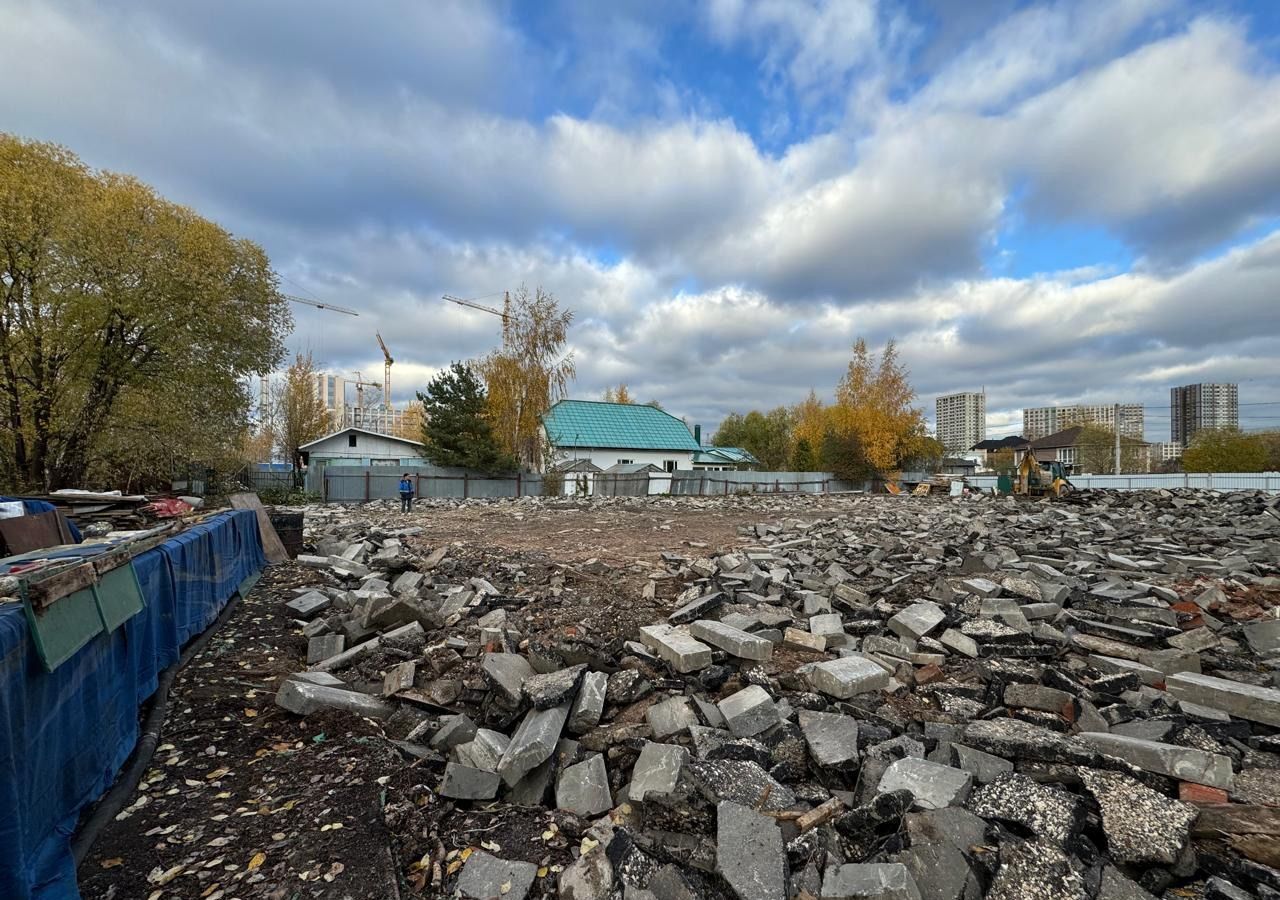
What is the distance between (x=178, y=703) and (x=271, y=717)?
0.70m

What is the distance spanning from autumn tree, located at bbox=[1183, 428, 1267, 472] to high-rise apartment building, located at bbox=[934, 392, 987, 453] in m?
49.0

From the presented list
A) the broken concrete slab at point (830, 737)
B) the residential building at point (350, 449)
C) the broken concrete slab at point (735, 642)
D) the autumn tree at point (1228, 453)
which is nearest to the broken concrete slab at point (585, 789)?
the broken concrete slab at point (830, 737)

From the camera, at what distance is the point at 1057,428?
260ft

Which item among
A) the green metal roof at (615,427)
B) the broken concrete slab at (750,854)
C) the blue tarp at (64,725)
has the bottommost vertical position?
the broken concrete slab at (750,854)

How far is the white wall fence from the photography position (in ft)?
95.2

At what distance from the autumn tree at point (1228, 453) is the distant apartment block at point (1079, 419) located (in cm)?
1377

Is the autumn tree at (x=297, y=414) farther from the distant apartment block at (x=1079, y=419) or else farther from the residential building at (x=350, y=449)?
the distant apartment block at (x=1079, y=419)

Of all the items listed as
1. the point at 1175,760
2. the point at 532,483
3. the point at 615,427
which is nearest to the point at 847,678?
the point at 1175,760

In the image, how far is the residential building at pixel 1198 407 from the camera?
54.9m

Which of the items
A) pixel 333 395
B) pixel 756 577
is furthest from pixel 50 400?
pixel 333 395

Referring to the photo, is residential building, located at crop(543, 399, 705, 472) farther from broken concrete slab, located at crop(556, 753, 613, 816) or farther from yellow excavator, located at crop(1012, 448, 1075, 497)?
broken concrete slab, located at crop(556, 753, 613, 816)

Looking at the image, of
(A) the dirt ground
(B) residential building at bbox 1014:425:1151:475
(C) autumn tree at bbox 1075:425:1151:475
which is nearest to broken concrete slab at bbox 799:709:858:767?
(A) the dirt ground

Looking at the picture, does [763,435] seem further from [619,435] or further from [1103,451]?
[1103,451]

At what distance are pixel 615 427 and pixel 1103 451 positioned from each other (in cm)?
4288
